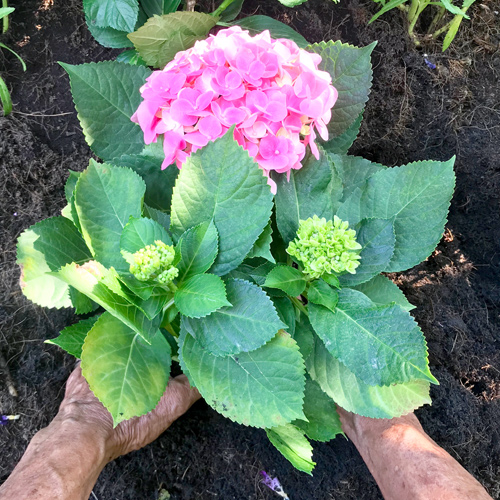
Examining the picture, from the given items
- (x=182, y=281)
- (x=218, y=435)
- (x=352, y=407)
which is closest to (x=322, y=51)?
(x=182, y=281)

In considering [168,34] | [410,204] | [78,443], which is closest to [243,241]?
[410,204]

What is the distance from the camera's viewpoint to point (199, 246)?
0.86m

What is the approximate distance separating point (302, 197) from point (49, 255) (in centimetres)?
58

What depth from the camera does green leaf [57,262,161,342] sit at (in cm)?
73

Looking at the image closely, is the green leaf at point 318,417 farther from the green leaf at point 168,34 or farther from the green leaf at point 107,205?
the green leaf at point 168,34

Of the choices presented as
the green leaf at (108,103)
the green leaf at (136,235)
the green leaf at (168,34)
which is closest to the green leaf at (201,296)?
the green leaf at (136,235)

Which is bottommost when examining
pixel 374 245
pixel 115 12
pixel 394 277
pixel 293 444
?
pixel 394 277

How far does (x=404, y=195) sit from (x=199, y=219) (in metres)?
0.44

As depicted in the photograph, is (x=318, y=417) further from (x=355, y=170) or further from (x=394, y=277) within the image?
(x=394, y=277)

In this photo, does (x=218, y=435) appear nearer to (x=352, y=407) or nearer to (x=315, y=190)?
(x=352, y=407)

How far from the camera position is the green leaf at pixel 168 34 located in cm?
106

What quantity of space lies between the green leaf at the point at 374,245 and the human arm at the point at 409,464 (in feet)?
1.73

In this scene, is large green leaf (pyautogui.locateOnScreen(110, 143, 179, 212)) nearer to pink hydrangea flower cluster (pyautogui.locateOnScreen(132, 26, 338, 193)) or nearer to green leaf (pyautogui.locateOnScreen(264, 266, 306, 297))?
pink hydrangea flower cluster (pyautogui.locateOnScreen(132, 26, 338, 193))

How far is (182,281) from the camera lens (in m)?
0.88
